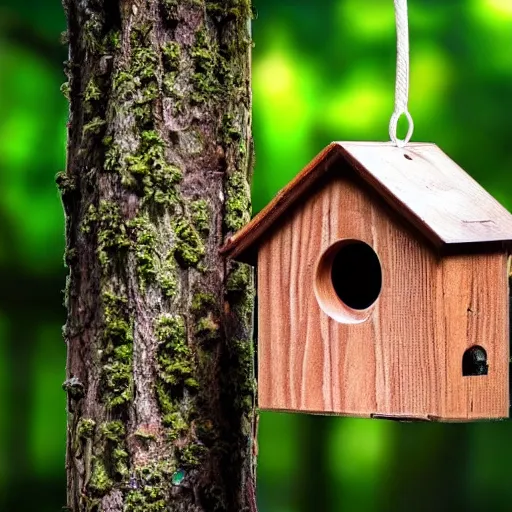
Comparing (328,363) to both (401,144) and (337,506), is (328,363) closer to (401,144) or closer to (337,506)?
(401,144)

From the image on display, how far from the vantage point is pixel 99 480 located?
2.31 metres

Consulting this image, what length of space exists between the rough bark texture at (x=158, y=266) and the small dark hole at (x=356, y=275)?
0.75 ft

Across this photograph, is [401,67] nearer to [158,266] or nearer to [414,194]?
[414,194]

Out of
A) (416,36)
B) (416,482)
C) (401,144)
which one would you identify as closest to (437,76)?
(416,36)

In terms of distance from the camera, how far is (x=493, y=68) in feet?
20.9

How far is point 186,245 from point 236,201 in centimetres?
15

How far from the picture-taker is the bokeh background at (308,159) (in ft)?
19.8

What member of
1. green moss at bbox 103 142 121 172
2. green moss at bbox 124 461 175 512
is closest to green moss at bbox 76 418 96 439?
green moss at bbox 124 461 175 512

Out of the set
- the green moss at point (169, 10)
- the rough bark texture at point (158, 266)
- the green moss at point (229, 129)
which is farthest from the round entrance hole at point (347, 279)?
the green moss at point (169, 10)

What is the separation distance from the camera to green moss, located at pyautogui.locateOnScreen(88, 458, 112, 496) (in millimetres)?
2305

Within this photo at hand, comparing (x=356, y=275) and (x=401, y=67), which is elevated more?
(x=401, y=67)

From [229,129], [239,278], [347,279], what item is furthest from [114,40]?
[347,279]

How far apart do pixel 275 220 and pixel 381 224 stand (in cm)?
23

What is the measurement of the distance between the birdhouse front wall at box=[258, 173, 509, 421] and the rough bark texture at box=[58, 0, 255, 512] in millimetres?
127
